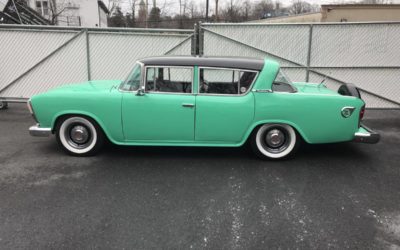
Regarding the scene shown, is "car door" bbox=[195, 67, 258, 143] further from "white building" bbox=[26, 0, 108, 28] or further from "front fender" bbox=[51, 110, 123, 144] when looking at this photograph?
"white building" bbox=[26, 0, 108, 28]

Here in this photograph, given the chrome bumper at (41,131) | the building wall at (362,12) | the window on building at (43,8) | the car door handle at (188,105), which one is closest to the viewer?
the car door handle at (188,105)

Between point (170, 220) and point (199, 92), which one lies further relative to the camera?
point (199, 92)

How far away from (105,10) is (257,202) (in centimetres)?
4738

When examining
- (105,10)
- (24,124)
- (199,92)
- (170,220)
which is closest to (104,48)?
(24,124)

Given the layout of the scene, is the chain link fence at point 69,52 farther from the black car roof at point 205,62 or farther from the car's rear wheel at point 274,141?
the car's rear wheel at point 274,141

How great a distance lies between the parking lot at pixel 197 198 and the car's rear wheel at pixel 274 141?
16 centimetres

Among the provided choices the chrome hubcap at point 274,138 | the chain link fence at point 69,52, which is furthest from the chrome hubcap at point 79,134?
the chain link fence at point 69,52

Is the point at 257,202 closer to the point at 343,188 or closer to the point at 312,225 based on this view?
the point at 312,225

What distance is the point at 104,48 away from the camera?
8000 millimetres

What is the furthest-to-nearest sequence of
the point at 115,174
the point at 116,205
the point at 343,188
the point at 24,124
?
the point at 24,124
the point at 115,174
the point at 343,188
the point at 116,205

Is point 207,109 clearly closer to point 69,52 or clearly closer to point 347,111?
point 347,111

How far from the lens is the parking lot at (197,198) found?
9.78ft

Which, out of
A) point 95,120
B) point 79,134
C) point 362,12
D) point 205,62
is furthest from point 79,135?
point 362,12

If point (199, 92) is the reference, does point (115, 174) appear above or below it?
below
